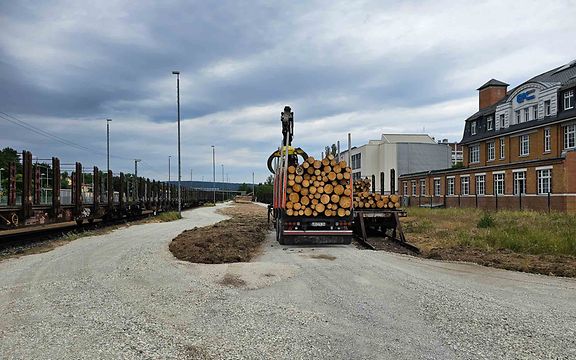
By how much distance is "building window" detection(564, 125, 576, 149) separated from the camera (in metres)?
38.7

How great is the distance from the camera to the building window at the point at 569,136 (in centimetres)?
3872

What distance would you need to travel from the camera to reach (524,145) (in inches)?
1768

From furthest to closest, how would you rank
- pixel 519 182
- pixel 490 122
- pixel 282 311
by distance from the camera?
pixel 490 122, pixel 519 182, pixel 282 311

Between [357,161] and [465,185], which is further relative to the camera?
[357,161]

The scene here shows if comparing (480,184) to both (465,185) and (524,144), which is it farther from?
(524,144)

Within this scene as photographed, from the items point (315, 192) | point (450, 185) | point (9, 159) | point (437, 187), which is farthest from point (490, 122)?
point (9, 159)

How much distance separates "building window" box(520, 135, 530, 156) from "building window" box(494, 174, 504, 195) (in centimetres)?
494

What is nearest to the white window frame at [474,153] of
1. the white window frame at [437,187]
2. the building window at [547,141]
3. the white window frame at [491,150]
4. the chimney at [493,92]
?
the white window frame at [491,150]

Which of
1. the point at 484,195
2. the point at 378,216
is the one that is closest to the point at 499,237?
the point at 378,216

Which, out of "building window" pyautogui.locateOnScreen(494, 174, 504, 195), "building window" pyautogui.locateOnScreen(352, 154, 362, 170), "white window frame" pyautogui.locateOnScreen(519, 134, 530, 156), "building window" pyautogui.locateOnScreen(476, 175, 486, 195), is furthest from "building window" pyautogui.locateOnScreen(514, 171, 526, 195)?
"building window" pyautogui.locateOnScreen(352, 154, 362, 170)

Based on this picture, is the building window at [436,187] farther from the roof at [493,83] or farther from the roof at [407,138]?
the roof at [407,138]

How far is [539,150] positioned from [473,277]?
3878cm

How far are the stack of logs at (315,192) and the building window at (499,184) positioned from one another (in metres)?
32.3

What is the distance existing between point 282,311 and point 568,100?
135ft
